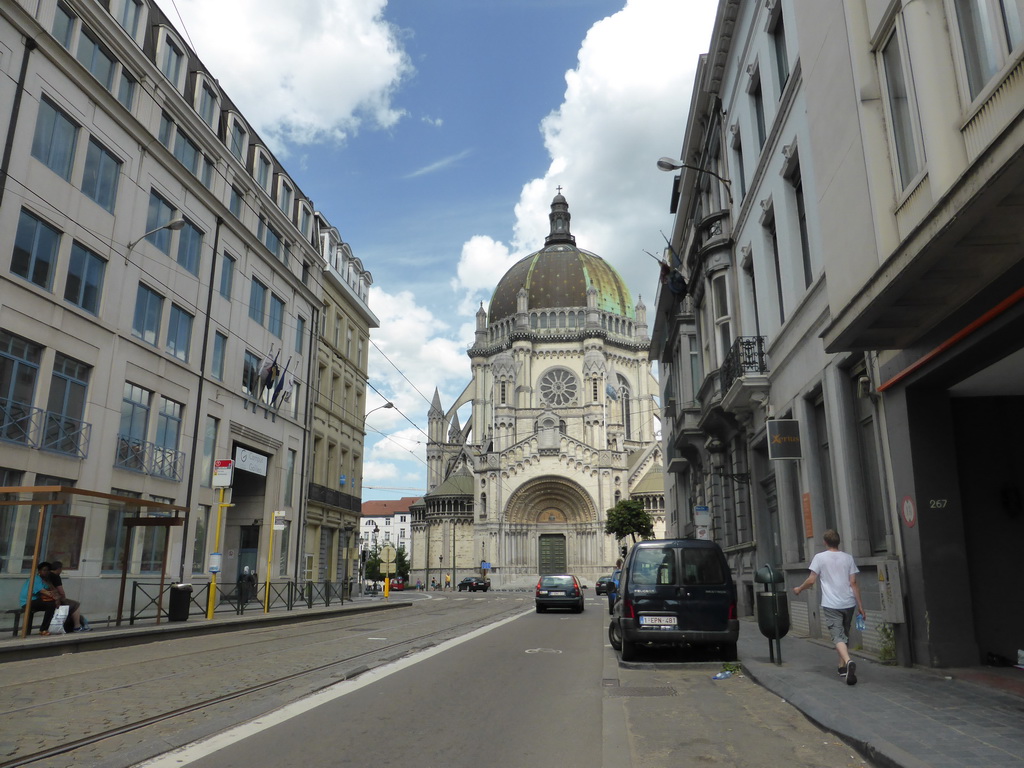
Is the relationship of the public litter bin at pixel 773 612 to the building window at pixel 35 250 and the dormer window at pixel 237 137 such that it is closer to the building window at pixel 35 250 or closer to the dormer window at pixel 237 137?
the building window at pixel 35 250

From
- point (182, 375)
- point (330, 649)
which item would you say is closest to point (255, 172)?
point (182, 375)

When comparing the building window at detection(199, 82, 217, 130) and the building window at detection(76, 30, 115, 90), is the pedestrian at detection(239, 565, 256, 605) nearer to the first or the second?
the building window at detection(76, 30, 115, 90)

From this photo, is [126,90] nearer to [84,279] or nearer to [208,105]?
[208,105]

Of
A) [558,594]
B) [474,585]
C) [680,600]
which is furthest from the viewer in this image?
[474,585]

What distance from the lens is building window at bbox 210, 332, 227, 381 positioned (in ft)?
85.2

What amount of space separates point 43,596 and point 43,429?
14.8ft

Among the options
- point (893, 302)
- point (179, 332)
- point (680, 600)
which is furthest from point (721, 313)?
point (179, 332)

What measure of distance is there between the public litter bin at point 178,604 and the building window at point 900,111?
1733 centimetres

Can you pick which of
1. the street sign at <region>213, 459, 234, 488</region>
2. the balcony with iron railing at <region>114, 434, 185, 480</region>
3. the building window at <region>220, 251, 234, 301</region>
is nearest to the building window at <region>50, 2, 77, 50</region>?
the building window at <region>220, 251, 234, 301</region>

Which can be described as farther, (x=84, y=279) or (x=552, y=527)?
(x=552, y=527)

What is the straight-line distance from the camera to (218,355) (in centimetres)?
2639

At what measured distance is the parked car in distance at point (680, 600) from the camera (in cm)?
1089

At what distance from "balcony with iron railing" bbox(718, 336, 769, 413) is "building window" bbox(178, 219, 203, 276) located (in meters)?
16.4

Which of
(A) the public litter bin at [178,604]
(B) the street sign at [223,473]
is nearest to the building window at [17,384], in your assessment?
(A) the public litter bin at [178,604]
